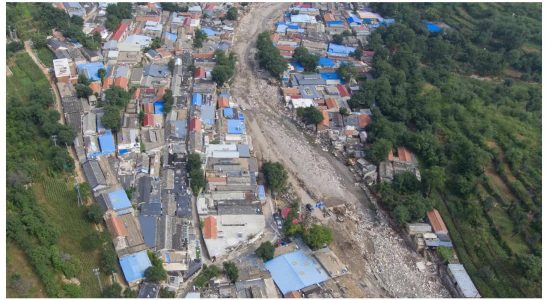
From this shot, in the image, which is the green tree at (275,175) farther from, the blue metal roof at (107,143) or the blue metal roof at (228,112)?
the blue metal roof at (107,143)

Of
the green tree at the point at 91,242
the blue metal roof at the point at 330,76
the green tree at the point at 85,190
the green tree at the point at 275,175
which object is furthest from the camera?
the blue metal roof at the point at 330,76

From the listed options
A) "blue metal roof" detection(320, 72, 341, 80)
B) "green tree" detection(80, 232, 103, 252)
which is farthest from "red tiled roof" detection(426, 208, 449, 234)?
"green tree" detection(80, 232, 103, 252)

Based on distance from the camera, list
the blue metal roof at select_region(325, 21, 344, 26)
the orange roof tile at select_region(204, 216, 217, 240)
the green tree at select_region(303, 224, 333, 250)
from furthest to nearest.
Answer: the blue metal roof at select_region(325, 21, 344, 26) → the orange roof tile at select_region(204, 216, 217, 240) → the green tree at select_region(303, 224, 333, 250)

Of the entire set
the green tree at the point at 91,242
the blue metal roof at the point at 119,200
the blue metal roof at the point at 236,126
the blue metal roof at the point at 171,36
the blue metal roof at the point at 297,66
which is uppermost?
the blue metal roof at the point at 171,36

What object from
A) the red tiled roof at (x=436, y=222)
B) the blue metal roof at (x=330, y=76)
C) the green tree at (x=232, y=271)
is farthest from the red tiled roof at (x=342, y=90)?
the green tree at (x=232, y=271)

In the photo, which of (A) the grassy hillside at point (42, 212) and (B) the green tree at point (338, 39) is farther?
(B) the green tree at point (338, 39)

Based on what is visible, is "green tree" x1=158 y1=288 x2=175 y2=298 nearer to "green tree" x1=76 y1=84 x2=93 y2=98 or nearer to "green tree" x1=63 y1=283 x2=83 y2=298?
"green tree" x1=63 y1=283 x2=83 y2=298

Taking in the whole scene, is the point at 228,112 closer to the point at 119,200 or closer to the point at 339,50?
the point at 119,200
